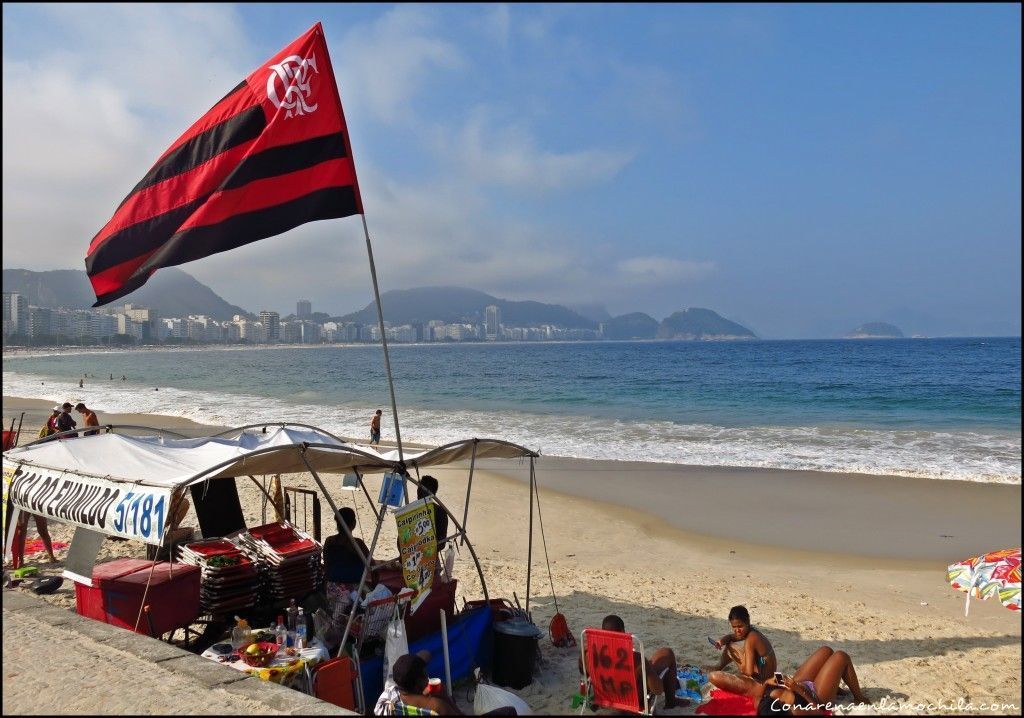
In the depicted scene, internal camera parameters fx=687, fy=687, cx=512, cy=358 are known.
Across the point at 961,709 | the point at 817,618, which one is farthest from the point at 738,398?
the point at 961,709

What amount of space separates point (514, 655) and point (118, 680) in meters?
3.29

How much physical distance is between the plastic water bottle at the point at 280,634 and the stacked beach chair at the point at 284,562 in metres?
0.77

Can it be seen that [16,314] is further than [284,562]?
Yes

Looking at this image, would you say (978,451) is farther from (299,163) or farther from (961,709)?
(299,163)

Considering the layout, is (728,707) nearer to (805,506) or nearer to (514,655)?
(514,655)

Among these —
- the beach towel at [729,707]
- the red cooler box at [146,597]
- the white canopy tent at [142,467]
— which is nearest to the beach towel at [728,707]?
the beach towel at [729,707]

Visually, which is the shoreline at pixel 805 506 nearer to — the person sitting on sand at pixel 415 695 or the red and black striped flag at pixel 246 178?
the person sitting on sand at pixel 415 695

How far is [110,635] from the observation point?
5648mm

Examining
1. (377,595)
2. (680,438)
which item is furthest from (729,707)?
(680,438)

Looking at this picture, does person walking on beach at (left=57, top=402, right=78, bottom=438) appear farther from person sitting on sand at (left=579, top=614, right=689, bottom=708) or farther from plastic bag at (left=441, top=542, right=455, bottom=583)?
person sitting on sand at (left=579, top=614, right=689, bottom=708)

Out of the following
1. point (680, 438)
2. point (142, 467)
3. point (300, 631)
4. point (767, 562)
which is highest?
point (142, 467)

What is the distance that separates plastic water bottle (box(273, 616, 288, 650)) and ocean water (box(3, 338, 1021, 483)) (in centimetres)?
1614

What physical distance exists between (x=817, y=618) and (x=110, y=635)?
7690 millimetres

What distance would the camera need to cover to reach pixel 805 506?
1486cm
